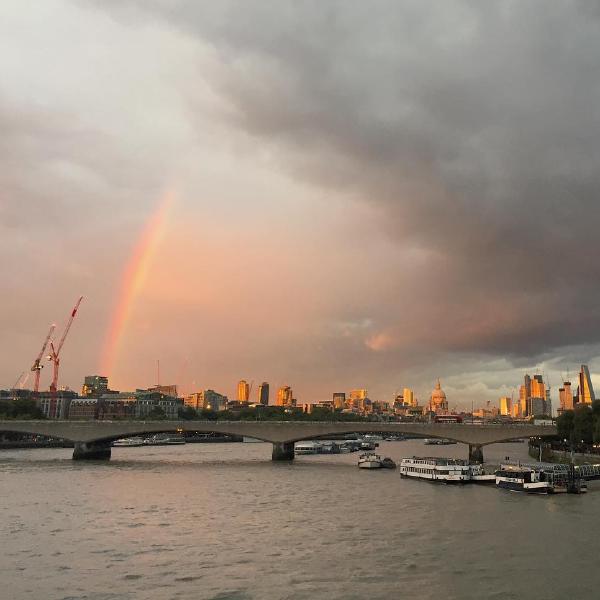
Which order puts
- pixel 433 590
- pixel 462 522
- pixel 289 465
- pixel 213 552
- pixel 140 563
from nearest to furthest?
pixel 433 590 → pixel 140 563 → pixel 213 552 → pixel 462 522 → pixel 289 465

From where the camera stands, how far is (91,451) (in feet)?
405

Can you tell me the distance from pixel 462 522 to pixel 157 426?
7841 cm

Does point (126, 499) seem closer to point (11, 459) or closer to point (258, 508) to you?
point (258, 508)

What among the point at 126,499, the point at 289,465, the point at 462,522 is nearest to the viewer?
the point at 462,522

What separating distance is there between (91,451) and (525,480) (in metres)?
82.3

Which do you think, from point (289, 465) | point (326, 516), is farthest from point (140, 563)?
point (289, 465)

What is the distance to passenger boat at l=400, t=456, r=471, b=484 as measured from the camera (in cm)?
8531

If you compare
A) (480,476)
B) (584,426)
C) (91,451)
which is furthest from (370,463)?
(91,451)

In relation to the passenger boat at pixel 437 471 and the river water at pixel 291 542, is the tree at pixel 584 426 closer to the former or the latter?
the passenger boat at pixel 437 471

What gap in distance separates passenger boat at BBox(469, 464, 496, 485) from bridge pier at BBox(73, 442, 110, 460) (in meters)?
71.3

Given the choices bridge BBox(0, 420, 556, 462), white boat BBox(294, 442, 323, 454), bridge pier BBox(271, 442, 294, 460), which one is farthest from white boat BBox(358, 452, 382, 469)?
white boat BBox(294, 442, 323, 454)

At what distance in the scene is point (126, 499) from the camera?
218ft

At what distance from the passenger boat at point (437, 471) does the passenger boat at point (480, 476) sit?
1.84ft

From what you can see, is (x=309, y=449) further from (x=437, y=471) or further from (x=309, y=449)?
(x=437, y=471)
